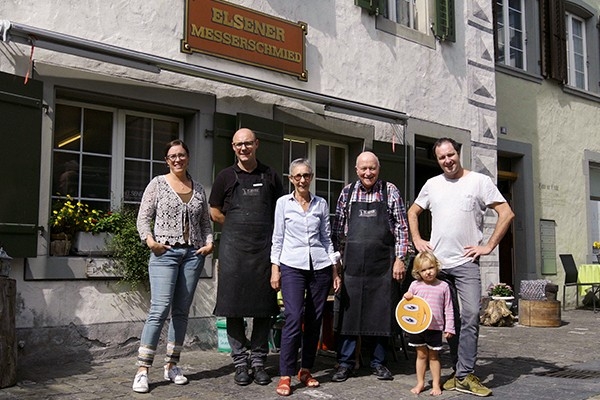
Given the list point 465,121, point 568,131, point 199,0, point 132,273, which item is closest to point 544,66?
point 568,131

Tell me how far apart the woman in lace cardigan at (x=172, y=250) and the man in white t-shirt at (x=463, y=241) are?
1.71 m

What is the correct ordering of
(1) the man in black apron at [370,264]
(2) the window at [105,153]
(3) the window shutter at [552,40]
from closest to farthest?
(1) the man in black apron at [370,264]
(2) the window at [105,153]
(3) the window shutter at [552,40]

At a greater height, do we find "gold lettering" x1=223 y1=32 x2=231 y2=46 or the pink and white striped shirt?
"gold lettering" x1=223 y1=32 x2=231 y2=46

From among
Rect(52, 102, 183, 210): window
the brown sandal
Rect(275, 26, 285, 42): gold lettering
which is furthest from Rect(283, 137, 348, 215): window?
the brown sandal

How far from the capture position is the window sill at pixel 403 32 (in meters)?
8.84

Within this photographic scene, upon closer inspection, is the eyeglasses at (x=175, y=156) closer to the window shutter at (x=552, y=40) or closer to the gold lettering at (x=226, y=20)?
the gold lettering at (x=226, y=20)

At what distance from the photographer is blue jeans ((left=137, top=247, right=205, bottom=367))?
4824 mm

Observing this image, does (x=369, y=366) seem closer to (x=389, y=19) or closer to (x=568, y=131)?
(x=389, y=19)

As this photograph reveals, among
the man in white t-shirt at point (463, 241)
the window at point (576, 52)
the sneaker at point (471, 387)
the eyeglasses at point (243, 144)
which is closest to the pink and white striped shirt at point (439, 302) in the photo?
the man in white t-shirt at point (463, 241)

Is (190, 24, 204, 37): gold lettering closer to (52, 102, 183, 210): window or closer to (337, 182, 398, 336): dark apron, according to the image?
(52, 102, 183, 210): window

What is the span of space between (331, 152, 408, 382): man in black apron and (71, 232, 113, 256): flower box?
216cm

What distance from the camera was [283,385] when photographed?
475 centimetres

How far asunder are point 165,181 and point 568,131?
31.4 ft

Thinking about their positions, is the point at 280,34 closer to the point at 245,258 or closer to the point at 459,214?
the point at 245,258
